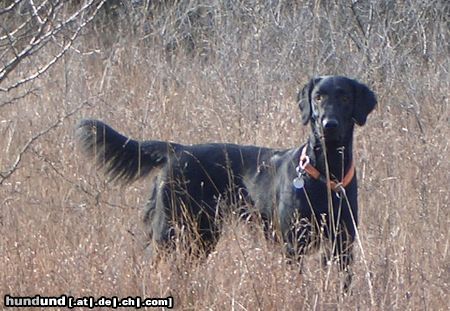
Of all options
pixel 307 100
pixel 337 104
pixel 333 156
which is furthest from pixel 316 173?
pixel 307 100

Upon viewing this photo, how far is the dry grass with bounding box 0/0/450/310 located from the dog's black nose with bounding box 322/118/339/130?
59 cm

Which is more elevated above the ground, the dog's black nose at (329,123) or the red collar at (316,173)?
the dog's black nose at (329,123)

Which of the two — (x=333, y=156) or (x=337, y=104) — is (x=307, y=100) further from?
(x=333, y=156)

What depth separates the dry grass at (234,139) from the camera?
4.58 meters

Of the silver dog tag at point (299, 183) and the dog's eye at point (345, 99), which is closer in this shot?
the silver dog tag at point (299, 183)

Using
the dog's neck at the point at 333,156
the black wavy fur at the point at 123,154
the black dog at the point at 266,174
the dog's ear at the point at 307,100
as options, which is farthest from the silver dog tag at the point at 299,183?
the black wavy fur at the point at 123,154

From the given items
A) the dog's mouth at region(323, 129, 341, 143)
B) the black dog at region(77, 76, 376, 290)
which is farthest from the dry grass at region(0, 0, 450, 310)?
the dog's mouth at region(323, 129, 341, 143)

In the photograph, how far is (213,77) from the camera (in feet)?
29.0

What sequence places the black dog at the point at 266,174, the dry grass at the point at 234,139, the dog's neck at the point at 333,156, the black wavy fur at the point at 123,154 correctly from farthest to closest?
the black wavy fur at the point at 123,154 < the dog's neck at the point at 333,156 < the black dog at the point at 266,174 < the dry grass at the point at 234,139

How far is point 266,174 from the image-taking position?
572cm

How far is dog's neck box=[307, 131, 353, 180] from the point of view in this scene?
5492mm

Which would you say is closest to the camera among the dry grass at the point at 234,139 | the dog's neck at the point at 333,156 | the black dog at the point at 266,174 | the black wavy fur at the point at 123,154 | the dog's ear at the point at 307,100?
the dry grass at the point at 234,139

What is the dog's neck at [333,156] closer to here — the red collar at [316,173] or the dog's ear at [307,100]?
the red collar at [316,173]

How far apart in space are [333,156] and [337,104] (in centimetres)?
26
